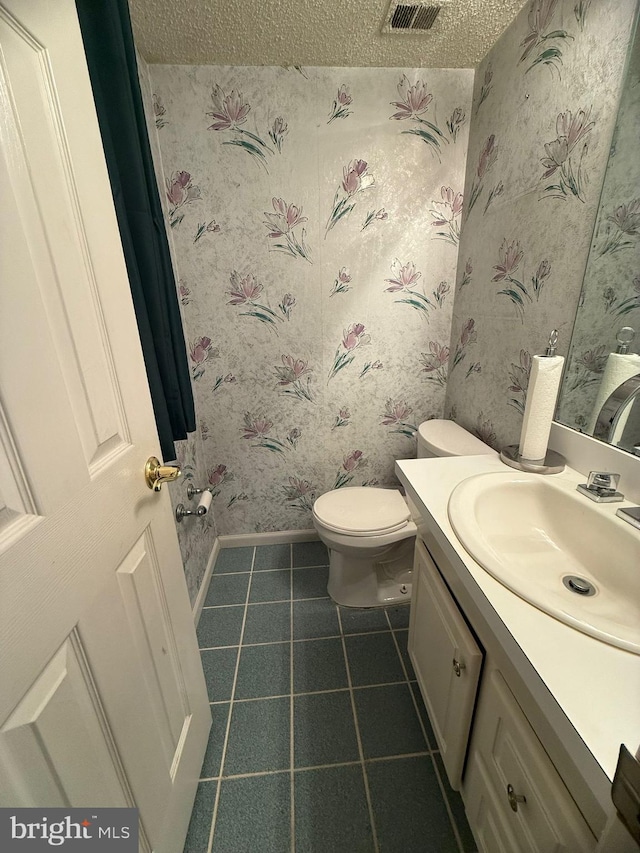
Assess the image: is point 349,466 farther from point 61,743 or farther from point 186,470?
point 61,743

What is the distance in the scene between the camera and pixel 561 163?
38.3 inches

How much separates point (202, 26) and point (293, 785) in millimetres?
2442

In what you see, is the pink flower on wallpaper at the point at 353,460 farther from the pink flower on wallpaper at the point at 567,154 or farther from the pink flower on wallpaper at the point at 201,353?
the pink flower on wallpaper at the point at 567,154

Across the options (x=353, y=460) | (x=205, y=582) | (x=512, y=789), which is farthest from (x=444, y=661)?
(x=205, y=582)

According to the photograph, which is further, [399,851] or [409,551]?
[409,551]

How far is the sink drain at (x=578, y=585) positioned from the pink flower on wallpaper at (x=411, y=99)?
1.78 meters

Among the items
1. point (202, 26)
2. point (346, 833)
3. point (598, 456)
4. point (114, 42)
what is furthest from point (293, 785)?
point (202, 26)

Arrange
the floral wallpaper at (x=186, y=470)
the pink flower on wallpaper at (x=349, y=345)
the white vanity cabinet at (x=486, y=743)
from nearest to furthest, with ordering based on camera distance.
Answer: the white vanity cabinet at (x=486, y=743)
the floral wallpaper at (x=186, y=470)
the pink flower on wallpaper at (x=349, y=345)

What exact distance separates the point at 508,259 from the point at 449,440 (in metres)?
0.73

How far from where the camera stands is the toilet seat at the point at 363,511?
1.38 m

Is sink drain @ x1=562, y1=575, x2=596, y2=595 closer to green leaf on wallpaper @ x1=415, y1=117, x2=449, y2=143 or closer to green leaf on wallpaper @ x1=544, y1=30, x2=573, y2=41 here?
green leaf on wallpaper @ x1=544, y1=30, x2=573, y2=41

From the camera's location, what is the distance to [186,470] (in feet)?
4.90

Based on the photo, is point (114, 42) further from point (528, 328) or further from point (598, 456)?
point (598, 456)

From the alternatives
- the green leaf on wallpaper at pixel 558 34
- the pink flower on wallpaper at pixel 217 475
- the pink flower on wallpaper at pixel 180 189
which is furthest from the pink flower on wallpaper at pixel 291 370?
the green leaf on wallpaper at pixel 558 34
